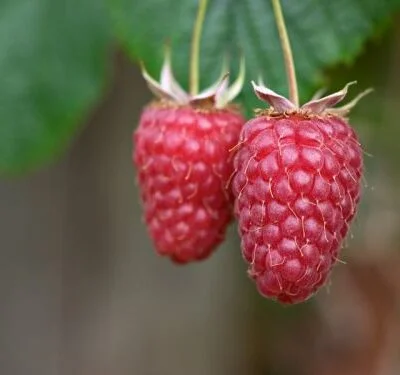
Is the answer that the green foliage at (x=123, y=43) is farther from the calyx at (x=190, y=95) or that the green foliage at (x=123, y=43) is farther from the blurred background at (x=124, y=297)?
the blurred background at (x=124, y=297)

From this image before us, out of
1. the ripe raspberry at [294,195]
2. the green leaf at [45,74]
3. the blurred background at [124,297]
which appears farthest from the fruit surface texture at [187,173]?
the blurred background at [124,297]

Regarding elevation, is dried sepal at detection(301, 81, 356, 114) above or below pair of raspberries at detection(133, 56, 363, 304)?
above

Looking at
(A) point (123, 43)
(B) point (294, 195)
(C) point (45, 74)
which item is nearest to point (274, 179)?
(B) point (294, 195)

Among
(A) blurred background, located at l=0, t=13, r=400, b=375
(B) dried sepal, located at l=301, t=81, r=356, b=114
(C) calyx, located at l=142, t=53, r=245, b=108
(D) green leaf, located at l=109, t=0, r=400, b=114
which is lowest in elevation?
(A) blurred background, located at l=0, t=13, r=400, b=375

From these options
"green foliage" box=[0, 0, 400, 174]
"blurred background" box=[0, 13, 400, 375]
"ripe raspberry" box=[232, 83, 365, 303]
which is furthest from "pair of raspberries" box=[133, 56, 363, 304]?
"blurred background" box=[0, 13, 400, 375]

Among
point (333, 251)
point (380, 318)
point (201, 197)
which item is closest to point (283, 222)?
point (333, 251)

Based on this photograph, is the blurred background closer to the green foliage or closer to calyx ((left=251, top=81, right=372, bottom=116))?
the green foliage

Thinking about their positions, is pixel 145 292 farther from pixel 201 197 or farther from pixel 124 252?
pixel 201 197

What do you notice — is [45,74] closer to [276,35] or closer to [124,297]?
[276,35]
